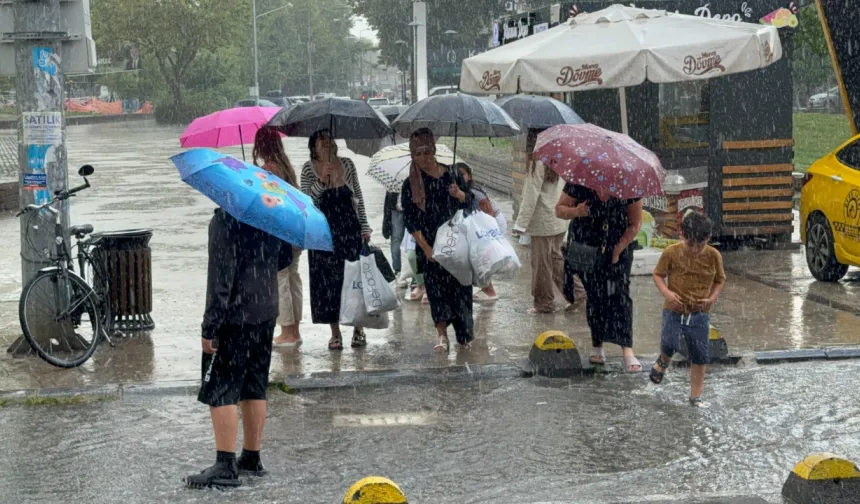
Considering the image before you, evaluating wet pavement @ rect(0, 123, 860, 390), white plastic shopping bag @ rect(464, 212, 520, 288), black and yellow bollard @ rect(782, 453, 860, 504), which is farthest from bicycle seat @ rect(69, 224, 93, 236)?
black and yellow bollard @ rect(782, 453, 860, 504)

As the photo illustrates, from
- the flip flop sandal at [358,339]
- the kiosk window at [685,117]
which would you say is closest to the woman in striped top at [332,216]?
the flip flop sandal at [358,339]

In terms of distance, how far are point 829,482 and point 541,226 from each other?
17.9 feet

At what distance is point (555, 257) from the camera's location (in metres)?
10.9

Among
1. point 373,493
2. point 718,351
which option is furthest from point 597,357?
point 373,493

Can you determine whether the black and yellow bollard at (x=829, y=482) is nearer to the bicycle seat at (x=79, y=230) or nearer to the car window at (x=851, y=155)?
the bicycle seat at (x=79, y=230)

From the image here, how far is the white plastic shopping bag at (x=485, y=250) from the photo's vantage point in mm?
8852

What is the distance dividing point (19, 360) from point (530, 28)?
8.71 meters

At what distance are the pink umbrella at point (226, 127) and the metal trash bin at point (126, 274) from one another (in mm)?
864

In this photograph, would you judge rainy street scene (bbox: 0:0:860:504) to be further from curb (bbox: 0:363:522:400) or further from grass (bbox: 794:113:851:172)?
grass (bbox: 794:113:851:172)

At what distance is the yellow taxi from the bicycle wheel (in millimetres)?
6972

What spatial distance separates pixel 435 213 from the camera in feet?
29.5

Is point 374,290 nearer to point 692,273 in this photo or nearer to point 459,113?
point 459,113

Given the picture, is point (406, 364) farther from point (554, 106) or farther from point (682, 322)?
point (554, 106)

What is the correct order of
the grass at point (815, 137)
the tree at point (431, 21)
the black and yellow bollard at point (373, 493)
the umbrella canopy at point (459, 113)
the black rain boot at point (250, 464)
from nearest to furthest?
the black and yellow bollard at point (373, 493) < the black rain boot at point (250, 464) < the umbrella canopy at point (459, 113) < the grass at point (815, 137) < the tree at point (431, 21)
